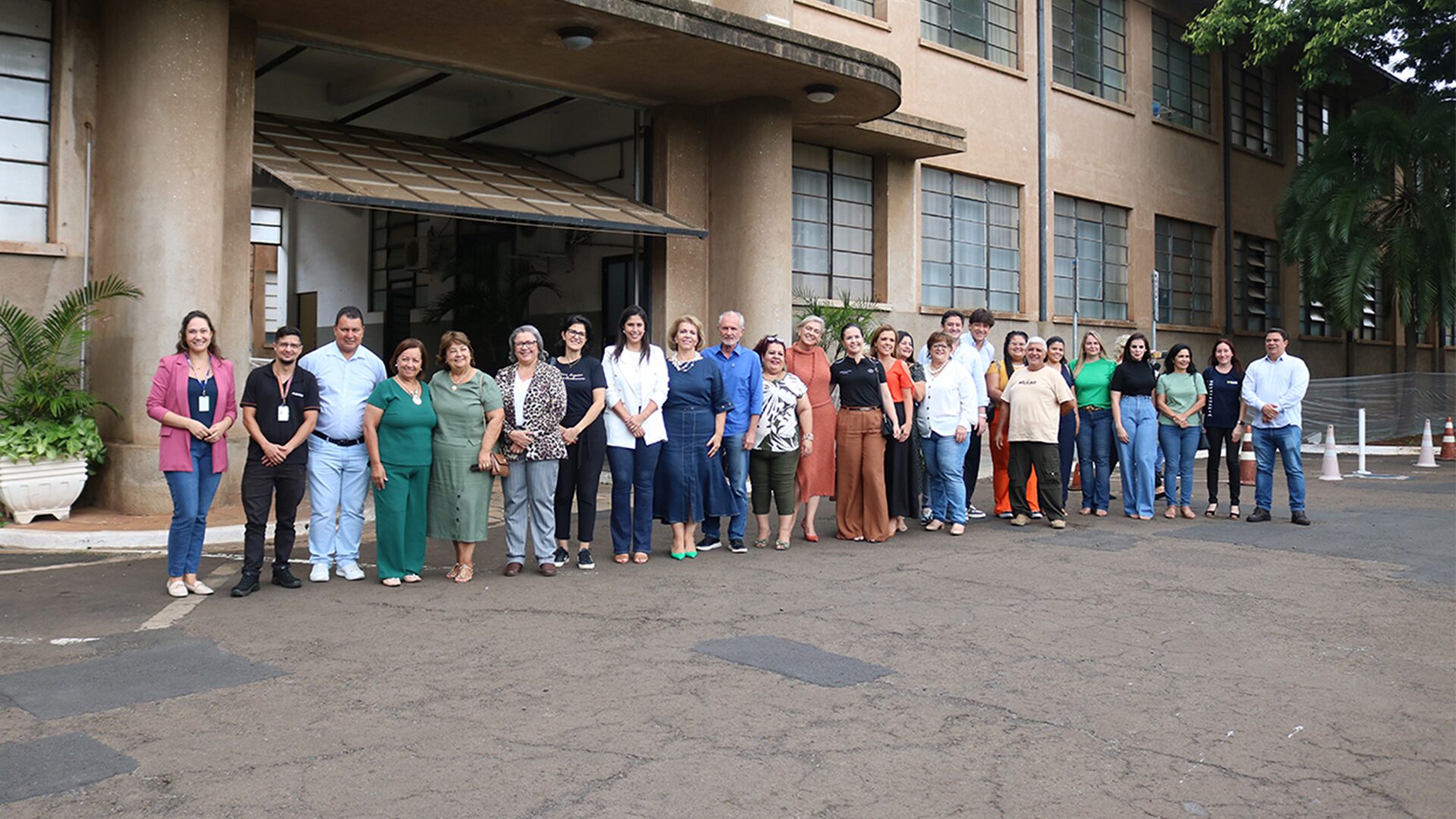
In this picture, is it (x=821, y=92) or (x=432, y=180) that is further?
(x=821, y=92)

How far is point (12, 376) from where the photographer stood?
10281 millimetres

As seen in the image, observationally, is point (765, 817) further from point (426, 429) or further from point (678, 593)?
point (426, 429)

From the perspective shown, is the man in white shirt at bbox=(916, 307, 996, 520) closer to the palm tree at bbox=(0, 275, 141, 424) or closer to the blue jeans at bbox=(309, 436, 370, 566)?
the blue jeans at bbox=(309, 436, 370, 566)

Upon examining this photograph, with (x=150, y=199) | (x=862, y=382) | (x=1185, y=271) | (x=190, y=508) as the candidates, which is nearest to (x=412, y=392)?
(x=190, y=508)

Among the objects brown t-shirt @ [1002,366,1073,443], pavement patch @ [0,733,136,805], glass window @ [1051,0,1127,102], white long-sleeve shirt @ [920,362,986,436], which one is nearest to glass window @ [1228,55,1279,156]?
glass window @ [1051,0,1127,102]

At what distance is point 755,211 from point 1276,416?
6.41 meters

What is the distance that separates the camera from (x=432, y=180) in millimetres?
12914

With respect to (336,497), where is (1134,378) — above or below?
above

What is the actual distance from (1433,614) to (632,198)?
10.7m

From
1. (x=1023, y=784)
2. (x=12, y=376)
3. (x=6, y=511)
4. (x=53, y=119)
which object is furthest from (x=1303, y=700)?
(x=53, y=119)

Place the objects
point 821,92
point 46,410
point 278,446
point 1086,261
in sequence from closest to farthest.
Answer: point 278,446, point 46,410, point 821,92, point 1086,261

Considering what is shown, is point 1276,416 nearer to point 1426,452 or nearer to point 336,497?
point 336,497

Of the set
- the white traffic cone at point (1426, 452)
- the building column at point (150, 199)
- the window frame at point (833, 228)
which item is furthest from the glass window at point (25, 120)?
the white traffic cone at point (1426, 452)

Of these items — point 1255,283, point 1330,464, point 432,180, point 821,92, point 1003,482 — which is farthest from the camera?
point 1255,283
